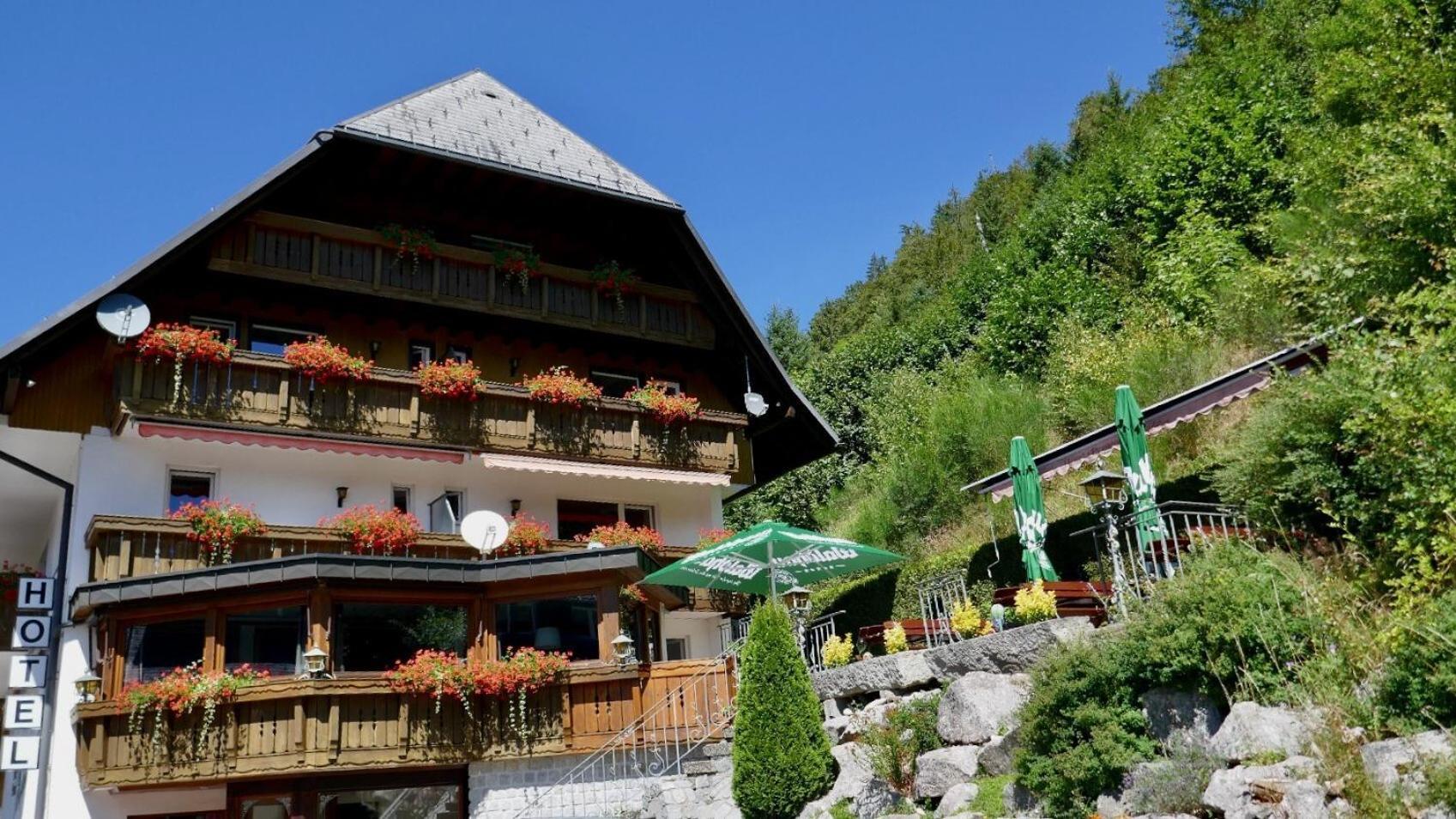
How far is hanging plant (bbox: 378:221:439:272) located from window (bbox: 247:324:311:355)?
2.06 meters

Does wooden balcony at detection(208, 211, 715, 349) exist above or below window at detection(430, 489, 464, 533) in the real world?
above

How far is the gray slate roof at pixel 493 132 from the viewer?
20.5m

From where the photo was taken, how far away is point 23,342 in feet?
54.6

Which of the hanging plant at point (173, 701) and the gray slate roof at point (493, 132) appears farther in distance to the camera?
the gray slate roof at point (493, 132)

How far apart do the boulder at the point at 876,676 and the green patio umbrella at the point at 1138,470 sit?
2800mm

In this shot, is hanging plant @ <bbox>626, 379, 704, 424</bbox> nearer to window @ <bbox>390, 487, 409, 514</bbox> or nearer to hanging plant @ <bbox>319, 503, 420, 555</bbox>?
window @ <bbox>390, 487, 409, 514</bbox>

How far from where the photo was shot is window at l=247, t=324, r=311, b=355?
1995cm

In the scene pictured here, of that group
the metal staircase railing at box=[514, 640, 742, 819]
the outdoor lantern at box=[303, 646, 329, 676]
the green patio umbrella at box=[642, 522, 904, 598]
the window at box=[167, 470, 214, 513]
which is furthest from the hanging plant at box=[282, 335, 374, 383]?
the metal staircase railing at box=[514, 640, 742, 819]

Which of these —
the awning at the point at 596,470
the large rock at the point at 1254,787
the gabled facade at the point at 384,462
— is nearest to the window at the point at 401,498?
the gabled facade at the point at 384,462

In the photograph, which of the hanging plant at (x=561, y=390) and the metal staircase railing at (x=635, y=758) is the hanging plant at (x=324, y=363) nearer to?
the hanging plant at (x=561, y=390)

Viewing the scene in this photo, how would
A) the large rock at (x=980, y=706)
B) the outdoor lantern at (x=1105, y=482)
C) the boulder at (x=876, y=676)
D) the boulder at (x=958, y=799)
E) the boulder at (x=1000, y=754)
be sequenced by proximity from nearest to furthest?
the boulder at (x=958, y=799), the boulder at (x=1000, y=754), the large rock at (x=980, y=706), the boulder at (x=876, y=676), the outdoor lantern at (x=1105, y=482)

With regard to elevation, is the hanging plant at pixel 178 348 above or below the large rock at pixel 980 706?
above

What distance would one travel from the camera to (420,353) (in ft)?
70.0

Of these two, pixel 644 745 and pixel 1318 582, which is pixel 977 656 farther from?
pixel 644 745
